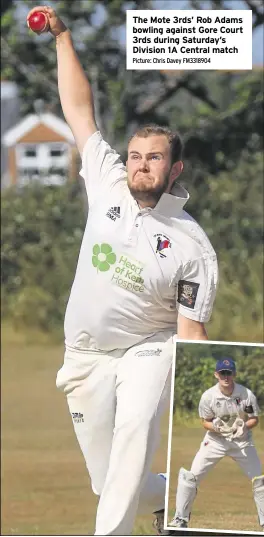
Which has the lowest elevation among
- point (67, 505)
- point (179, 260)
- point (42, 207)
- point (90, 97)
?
point (67, 505)

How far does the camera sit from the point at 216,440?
5219 millimetres

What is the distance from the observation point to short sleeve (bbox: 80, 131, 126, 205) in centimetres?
544

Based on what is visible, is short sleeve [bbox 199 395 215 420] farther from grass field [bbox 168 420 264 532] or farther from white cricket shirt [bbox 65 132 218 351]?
white cricket shirt [bbox 65 132 218 351]

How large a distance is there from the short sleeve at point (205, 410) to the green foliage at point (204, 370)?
3 cm

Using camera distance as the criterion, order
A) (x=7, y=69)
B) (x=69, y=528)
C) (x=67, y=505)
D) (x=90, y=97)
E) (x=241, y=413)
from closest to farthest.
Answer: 1. (x=241, y=413)
2. (x=90, y=97)
3. (x=69, y=528)
4. (x=67, y=505)
5. (x=7, y=69)

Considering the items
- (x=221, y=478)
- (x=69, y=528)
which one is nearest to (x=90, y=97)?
(x=221, y=478)

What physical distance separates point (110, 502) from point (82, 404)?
0.39 m

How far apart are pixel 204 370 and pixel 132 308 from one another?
36 centimetres

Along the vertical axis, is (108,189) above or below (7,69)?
below

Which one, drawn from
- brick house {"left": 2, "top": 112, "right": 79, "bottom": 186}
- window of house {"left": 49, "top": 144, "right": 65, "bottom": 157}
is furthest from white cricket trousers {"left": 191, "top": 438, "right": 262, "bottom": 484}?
window of house {"left": 49, "top": 144, "right": 65, "bottom": 157}

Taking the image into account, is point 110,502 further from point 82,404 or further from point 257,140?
point 257,140

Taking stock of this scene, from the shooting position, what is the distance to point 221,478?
17.4 ft

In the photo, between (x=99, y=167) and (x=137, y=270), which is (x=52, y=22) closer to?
(x=99, y=167)

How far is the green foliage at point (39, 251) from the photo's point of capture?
2017cm
